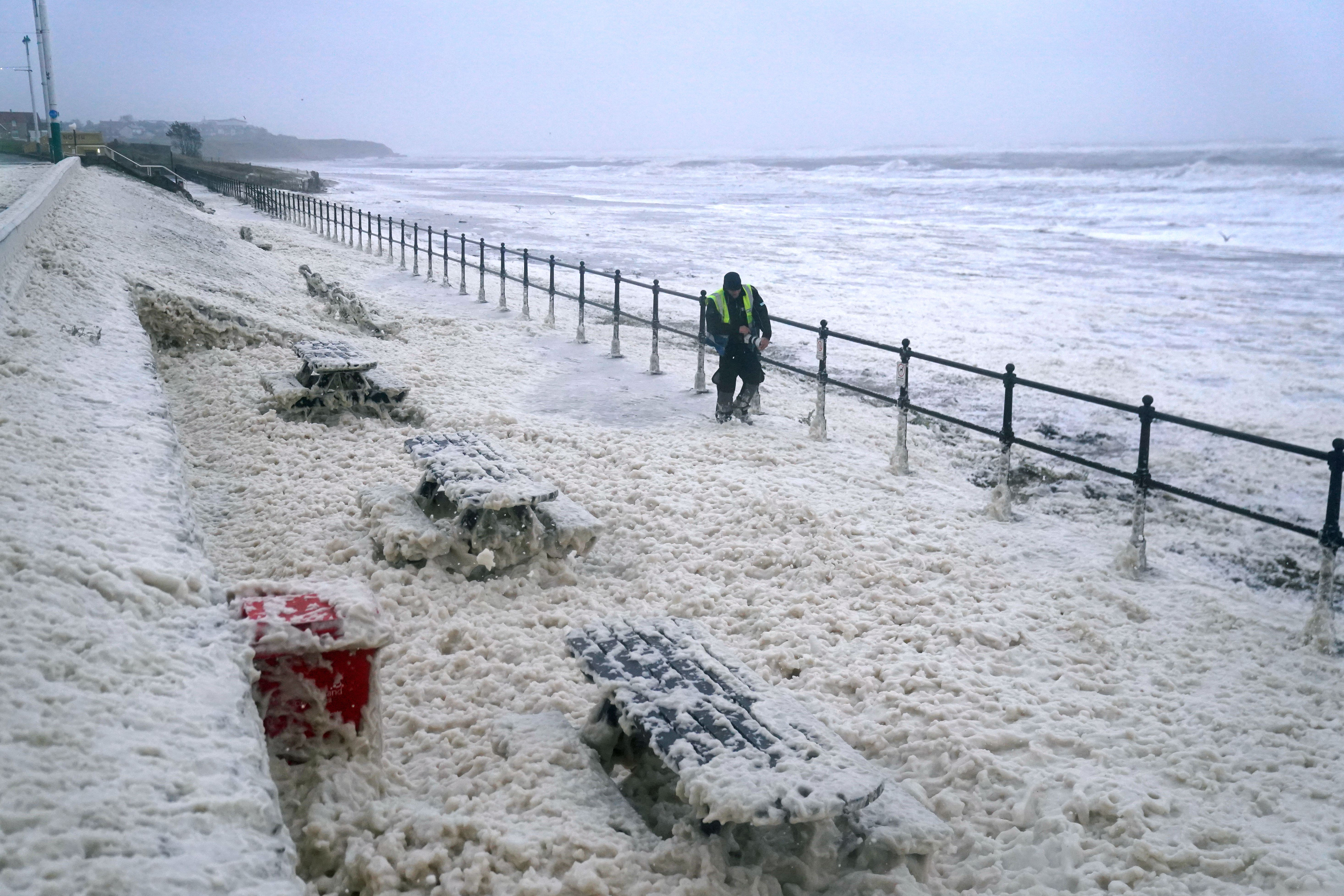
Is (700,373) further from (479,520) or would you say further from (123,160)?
(123,160)

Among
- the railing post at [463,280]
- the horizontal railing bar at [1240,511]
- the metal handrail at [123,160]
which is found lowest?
the horizontal railing bar at [1240,511]

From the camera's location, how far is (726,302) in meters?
8.67

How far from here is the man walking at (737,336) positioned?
8.70 metres

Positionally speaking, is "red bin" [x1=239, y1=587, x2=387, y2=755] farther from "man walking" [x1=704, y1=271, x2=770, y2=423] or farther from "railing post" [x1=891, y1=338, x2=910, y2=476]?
"man walking" [x1=704, y1=271, x2=770, y2=423]

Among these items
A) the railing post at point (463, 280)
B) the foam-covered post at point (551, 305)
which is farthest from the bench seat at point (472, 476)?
the railing post at point (463, 280)

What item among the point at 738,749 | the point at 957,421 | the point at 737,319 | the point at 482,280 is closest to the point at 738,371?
the point at 737,319

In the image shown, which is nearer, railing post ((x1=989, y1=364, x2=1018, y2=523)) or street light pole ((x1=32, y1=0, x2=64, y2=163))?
railing post ((x1=989, y1=364, x2=1018, y2=523))

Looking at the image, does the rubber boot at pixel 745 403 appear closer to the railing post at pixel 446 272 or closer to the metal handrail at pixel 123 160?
the railing post at pixel 446 272

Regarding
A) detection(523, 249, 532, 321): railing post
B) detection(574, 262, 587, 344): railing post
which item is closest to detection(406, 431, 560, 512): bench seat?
detection(574, 262, 587, 344): railing post

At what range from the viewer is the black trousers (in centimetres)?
876

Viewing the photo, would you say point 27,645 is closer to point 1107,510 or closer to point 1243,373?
point 1107,510

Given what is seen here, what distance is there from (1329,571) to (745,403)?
485 cm

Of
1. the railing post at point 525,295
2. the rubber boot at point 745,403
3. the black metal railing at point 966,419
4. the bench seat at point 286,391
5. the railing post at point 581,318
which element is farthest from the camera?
the railing post at point 525,295

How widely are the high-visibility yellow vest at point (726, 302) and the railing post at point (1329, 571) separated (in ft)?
15.3
